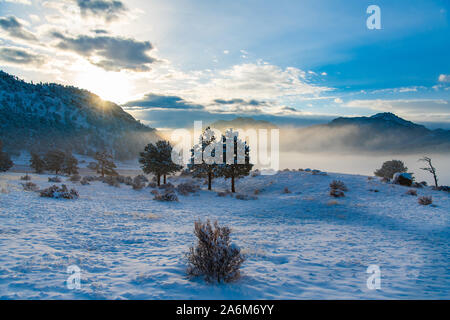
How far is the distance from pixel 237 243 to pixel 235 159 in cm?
2304

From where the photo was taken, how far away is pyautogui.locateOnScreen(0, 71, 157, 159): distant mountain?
344ft

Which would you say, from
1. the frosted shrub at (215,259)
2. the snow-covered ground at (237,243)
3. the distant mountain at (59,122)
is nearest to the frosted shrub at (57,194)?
the snow-covered ground at (237,243)

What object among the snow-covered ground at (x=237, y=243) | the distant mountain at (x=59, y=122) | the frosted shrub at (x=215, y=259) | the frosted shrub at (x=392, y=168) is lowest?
the snow-covered ground at (x=237, y=243)

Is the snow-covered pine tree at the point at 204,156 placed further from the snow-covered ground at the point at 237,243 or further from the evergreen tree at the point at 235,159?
the snow-covered ground at the point at 237,243

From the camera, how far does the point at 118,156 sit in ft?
417

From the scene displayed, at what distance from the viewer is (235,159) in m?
32.3

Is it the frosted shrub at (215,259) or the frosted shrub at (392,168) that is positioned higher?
the frosted shrub at (392,168)

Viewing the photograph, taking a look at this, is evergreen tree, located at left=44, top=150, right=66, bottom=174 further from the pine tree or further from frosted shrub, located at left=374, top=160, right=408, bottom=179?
frosted shrub, located at left=374, top=160, right=408, bottom=179

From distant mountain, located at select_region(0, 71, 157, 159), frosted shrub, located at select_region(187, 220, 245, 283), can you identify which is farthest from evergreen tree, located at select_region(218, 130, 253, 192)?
distant mountain, located at select_region(0, 71, 157, 159)

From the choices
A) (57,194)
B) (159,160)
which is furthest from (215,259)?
(159,160)

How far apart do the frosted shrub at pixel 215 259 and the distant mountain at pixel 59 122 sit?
4331 inches

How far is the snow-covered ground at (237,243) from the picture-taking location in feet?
16.8

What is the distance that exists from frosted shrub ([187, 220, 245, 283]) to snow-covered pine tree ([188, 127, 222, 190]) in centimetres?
2713
